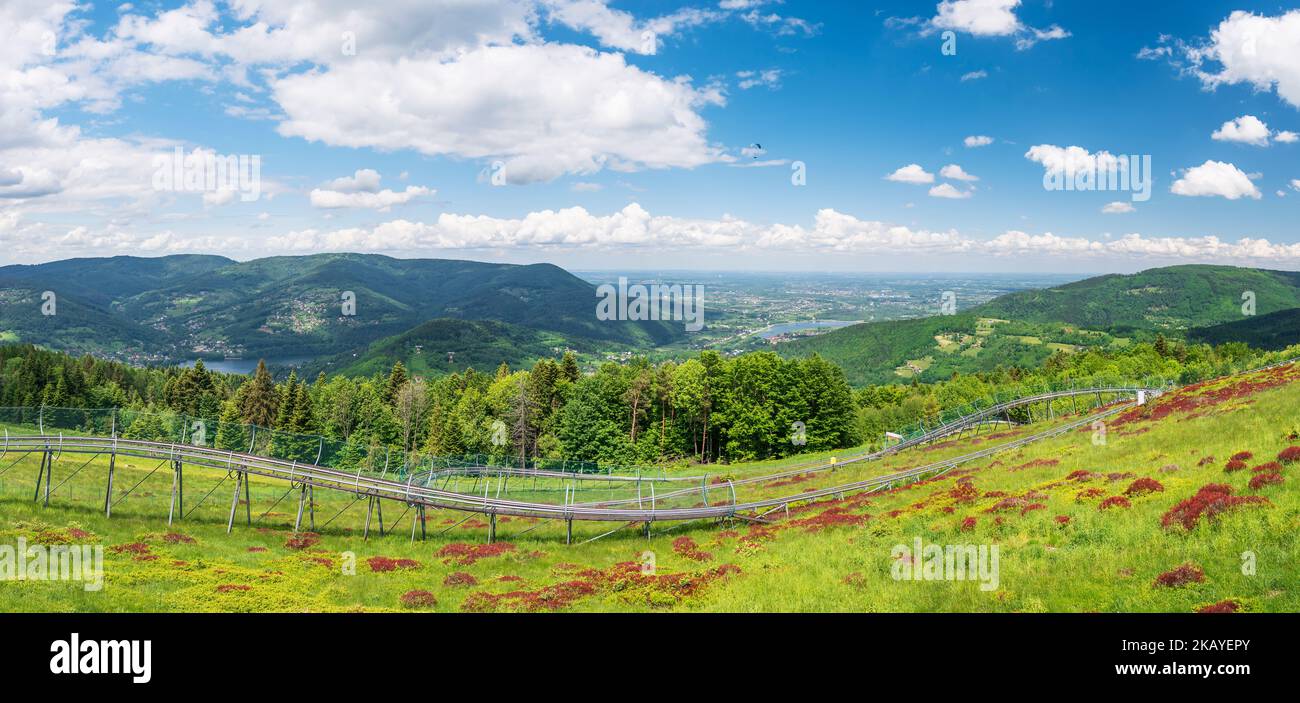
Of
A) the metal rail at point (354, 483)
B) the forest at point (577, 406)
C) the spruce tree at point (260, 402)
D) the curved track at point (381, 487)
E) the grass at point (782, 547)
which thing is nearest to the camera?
the grass at point (782, 547)

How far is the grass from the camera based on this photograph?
17750 millimetres

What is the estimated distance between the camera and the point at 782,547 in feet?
97.9

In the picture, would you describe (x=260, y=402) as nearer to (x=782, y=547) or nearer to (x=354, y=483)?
(x=354, y=483)

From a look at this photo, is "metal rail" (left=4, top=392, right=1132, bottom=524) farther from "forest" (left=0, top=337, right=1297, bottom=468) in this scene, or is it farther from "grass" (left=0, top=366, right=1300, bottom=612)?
"forest" (left=0, top=337, right=1297, bottom=468)

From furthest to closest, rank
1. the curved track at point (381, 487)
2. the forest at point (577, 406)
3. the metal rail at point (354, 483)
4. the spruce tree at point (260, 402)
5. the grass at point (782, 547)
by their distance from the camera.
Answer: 1. the spruce tree at point (260, 402)
2. the forest at point (577, 406)
3. the metal rail at point (354, 483)
4. the curved track at point (381, 487)
5. the grass at point (782, 547)

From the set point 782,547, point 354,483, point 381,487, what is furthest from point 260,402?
point 782,547

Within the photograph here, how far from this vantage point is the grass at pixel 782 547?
17.8 meters

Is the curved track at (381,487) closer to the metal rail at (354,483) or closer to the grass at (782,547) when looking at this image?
the metal rail at (354,483)

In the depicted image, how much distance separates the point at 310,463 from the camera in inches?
1538

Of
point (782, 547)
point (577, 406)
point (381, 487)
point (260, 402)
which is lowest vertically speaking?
point (782, 547)

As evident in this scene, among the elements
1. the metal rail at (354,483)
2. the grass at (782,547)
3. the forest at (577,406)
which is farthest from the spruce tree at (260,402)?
the metal rail at (354,483)
